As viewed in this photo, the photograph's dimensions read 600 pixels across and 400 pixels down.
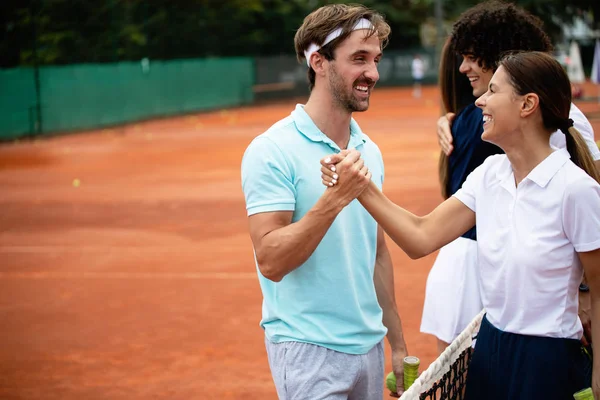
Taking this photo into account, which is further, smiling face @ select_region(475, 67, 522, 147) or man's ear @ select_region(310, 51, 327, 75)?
man's ear @ select_region(310, 51, 327, 75)

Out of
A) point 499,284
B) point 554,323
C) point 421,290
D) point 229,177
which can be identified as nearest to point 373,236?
point 499,284

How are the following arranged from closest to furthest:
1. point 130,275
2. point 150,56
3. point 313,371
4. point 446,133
Answer: point 313,371, point 446,133, point 130,275, point 150,56

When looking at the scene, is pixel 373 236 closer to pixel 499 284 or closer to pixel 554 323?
pixel 499 284

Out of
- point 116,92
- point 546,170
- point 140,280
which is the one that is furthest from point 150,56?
point 546,170

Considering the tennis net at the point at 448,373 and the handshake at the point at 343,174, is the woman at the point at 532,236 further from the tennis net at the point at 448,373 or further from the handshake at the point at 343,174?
the tennis net at the point at 448,373

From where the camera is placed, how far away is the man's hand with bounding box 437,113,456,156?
3.90 metres

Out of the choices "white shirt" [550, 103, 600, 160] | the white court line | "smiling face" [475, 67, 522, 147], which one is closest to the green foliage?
the white court line

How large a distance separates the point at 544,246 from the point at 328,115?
3.11 ft

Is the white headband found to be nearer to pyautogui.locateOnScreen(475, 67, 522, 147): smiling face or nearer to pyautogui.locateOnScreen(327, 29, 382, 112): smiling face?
pyautogui.locateOnScreen(327, 29, 382, 112): smiling face

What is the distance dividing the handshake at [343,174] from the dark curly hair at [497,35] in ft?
4.67

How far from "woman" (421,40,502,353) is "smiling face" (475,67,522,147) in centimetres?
100

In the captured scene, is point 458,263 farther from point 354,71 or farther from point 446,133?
point 354,71

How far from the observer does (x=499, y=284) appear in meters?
2.70

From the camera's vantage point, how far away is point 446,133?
395cm
